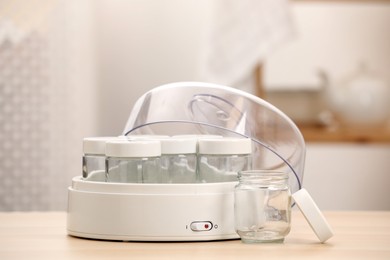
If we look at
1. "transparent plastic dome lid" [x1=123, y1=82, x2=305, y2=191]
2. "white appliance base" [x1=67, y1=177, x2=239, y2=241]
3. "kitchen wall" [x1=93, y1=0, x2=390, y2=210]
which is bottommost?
"white appliance base" [x1=67, y1=177, x2=239, y2=241]

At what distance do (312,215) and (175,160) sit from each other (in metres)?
0.21

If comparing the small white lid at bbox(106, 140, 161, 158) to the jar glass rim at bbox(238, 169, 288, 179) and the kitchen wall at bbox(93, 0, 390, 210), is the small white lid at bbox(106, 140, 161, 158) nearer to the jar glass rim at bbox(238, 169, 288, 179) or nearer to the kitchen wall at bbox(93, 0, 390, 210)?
the jar glass rim at bbox(238, 169, 288, 179)

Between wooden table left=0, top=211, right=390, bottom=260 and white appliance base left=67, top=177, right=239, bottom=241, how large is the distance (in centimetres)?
1

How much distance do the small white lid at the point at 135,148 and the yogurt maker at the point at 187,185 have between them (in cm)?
5

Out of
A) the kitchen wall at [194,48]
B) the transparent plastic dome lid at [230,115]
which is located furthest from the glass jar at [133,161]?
the kitchen wall at [194,48]

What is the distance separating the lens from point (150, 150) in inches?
45.3

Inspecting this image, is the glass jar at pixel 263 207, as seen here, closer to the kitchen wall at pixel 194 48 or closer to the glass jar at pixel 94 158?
the glass jar at pixel 94 158

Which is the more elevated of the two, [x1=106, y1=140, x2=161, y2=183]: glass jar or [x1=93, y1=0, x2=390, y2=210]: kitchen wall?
[x1=93, y1=0, x2=390, y2=210]: kitchen wall

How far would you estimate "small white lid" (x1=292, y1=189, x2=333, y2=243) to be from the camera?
45.7 inches

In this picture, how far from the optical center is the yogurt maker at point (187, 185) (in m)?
1.17

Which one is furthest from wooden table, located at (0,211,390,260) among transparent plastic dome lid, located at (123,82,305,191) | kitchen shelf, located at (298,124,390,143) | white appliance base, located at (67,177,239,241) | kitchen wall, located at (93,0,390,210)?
kitchen wall, located at (93,0,390,210)

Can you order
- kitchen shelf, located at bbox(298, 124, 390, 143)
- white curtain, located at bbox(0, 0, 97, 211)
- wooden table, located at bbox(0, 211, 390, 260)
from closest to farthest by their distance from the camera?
1. wooden table, located at bbox(0, 211, 390, 260)
2. white curtain, located at bbox(0, 0, 97, 211)
3. kitchen shelf, located at bbox(298, 124, 390, 143)

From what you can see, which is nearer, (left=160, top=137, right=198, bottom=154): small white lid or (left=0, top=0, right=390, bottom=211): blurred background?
(left=160, top=137, right=198, bottom=154): small white lid

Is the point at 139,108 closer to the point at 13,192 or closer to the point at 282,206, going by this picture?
the point at 282,206
